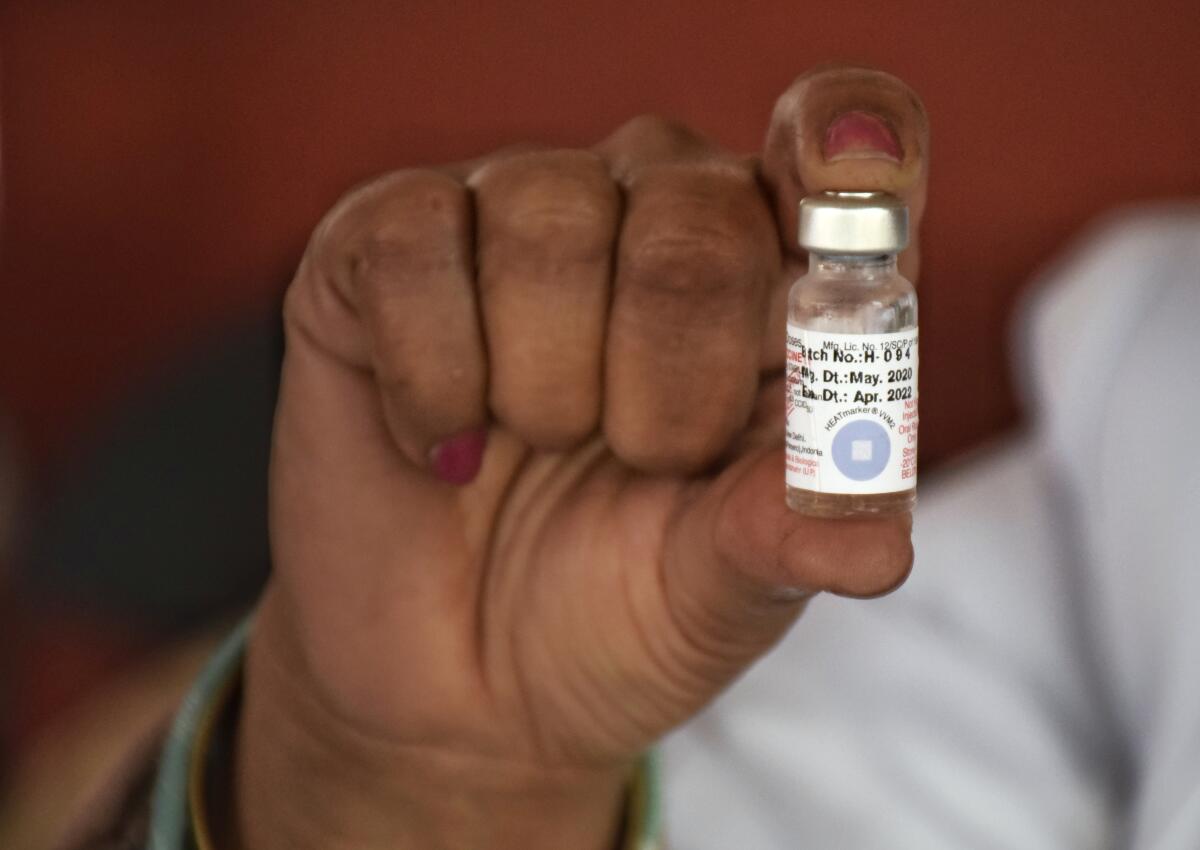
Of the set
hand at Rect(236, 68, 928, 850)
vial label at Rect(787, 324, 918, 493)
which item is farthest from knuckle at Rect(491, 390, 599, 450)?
vial label at Rect(787, 324, 918, 493)

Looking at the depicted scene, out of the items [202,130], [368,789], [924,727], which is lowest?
[924,727]

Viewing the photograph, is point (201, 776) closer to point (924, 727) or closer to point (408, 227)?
point (408, 227)

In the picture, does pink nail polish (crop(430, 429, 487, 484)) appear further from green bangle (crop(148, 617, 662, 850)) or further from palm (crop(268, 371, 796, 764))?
green bangle (crop(148, 617, 662, 850))

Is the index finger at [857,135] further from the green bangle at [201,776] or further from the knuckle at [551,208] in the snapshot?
the green bangle at [201,776]

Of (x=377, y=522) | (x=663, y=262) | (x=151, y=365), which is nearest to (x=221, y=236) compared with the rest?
(x=151, y=365)

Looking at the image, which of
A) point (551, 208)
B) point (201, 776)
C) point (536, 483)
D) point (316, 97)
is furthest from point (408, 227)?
point (316, 97)

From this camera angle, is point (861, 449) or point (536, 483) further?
point (536, 483)

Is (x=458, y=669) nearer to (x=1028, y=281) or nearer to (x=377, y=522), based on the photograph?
(x=377, y=522)
